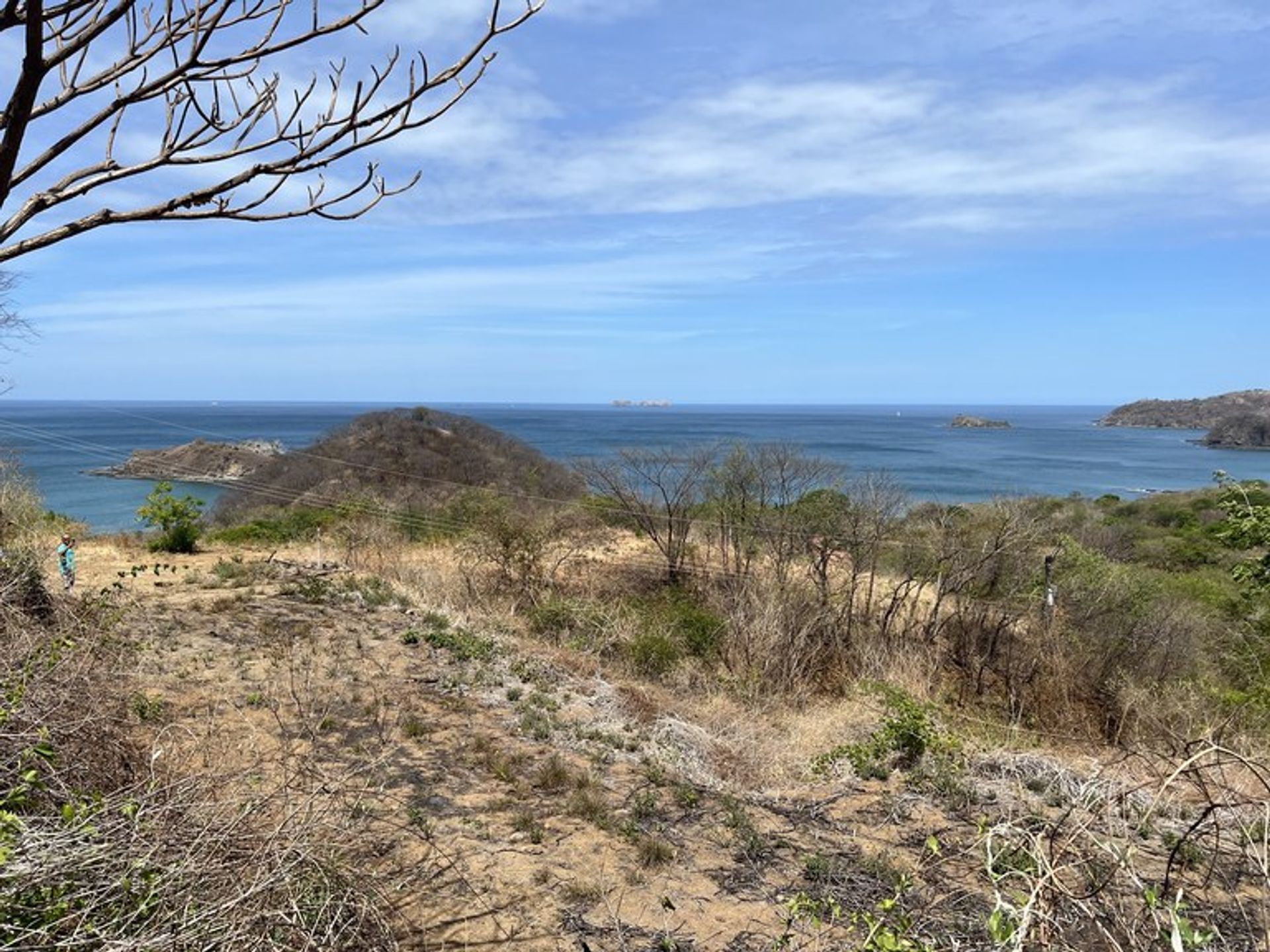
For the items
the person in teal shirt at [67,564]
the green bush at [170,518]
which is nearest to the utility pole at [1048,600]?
the person in teal shirt at [67,564]

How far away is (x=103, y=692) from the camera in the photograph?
461 centimetres

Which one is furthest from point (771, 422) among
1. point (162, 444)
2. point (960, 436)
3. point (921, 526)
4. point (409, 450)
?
point (921, 526)

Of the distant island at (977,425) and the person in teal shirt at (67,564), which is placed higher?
the distant island at (977,425)

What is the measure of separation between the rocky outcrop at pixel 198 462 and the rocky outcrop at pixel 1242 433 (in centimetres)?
8842

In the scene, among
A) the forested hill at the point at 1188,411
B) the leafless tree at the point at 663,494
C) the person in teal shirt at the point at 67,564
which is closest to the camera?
the person in teal shirt at the point at 67,564

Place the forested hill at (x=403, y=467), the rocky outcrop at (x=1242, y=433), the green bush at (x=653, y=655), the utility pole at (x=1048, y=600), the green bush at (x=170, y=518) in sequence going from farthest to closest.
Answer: the rocky outcrop at (x=1242, y=433), the forested hill at (x=403, y=467), the green bush at (x=170, y=518), the utility pole at (x=1048, y=600), the green bush at (x=653, y=655)

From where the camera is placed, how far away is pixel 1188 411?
142875 mm

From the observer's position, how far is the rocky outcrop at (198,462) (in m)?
47.9

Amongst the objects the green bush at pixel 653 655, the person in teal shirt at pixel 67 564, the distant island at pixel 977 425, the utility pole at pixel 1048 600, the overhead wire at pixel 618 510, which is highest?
the distant island at pixel 977 425

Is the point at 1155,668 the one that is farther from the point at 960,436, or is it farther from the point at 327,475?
the point at 960,436

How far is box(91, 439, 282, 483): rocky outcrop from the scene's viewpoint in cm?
4794

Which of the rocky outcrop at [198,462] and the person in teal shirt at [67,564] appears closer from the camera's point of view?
the person in teal shirt at [67,564]

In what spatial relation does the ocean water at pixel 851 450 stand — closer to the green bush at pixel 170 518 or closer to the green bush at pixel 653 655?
the green bush at pixel 170 518

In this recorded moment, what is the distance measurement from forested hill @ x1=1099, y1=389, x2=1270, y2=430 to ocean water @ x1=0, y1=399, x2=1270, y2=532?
554 cm
